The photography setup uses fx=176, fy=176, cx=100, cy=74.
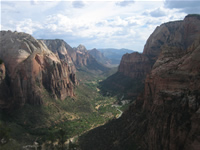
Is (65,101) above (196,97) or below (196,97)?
below

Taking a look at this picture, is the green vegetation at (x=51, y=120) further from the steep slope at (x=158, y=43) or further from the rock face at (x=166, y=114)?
the steep slope at (x=158, y=43)

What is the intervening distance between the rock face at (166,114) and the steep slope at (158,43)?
6360 cm

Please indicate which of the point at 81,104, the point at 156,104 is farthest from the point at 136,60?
the point at 156,104

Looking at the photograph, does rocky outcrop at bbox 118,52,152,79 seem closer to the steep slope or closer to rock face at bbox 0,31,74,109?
the steep slope

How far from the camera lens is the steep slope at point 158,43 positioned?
118m

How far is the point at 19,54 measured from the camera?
70625 millimetres

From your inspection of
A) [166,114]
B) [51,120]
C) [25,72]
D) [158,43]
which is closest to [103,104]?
[51,120]

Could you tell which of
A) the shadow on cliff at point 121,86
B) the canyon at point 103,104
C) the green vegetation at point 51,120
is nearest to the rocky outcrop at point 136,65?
the shadow on cliff at point 121,86

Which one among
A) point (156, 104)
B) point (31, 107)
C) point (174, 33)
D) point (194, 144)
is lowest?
point (31, 107)

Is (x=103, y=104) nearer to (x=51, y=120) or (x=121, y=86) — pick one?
(x=121, y=86)

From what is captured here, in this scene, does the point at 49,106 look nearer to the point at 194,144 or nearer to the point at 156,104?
the point at 156,104

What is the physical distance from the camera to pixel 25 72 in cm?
6925

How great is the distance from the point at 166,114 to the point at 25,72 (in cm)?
5547

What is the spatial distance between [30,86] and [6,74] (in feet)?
32.9
